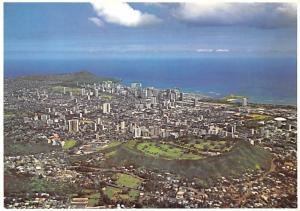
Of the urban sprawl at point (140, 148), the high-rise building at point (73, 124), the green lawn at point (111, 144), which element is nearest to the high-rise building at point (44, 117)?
the urban sprawl at point (140, 148)

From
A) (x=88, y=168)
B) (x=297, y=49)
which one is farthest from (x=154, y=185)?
(x=297, y=49)

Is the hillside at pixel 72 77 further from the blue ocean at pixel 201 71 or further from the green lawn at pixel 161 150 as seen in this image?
the green lawn at pixel 161 150

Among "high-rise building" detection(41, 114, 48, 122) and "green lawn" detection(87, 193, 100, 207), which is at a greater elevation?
"high-rise building" detection(41, 114, 48, 122)

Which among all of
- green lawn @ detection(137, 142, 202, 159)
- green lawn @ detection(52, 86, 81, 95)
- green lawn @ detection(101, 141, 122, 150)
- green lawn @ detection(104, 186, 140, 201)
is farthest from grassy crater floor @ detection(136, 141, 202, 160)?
green lawn @ detection(52, 86, 81, 95)

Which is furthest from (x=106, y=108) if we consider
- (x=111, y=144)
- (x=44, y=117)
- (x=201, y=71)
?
(x=201, y=71)

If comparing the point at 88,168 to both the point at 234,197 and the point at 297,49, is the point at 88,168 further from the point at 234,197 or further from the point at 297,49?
the point at 297,49

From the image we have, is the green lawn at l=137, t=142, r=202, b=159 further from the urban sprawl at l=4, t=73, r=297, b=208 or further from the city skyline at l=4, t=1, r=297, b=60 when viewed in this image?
the city skyline at l=4, t=1, r=297, b=60
